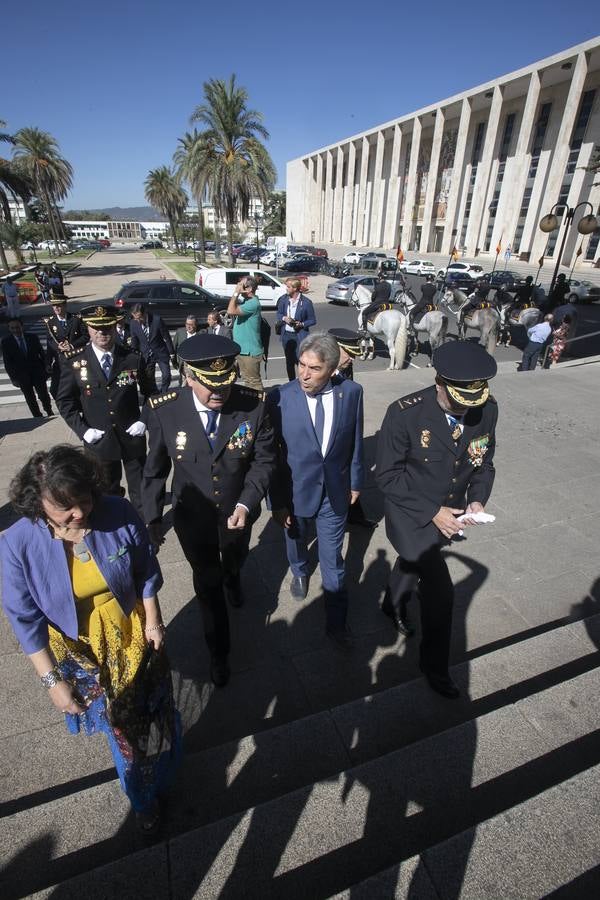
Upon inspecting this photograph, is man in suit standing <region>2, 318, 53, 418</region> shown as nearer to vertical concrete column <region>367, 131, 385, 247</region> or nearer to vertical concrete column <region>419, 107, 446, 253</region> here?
vertical concrete column <region>419, 107, 446, 253</region>

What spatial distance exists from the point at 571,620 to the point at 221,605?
2.84 m

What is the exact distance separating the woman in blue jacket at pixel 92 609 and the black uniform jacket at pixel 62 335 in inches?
177

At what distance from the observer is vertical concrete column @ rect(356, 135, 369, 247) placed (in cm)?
6381

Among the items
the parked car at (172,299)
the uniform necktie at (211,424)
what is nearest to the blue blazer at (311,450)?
the uniform necktie at (211,424)

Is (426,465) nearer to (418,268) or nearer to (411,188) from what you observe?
(418,268)

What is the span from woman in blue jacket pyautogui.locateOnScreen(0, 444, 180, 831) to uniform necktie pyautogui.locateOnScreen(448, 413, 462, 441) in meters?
1.93

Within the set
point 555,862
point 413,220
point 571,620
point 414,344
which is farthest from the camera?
point 413,220

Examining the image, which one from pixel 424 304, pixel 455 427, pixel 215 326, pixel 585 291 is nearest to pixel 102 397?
pixel 455 427

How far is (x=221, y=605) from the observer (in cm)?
285

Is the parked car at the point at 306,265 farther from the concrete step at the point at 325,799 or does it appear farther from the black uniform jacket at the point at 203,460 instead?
the concrete step at the point at 325,799

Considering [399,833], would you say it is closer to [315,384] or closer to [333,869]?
[333,869]

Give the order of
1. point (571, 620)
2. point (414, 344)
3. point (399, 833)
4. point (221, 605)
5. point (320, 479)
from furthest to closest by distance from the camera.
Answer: point (414, 344), point (571, 620), point (320, 479), point (221, 605), point (399, 833)

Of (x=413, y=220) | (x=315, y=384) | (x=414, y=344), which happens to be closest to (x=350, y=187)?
(x=413, y=220)

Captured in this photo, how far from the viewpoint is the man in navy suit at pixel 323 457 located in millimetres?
3059
